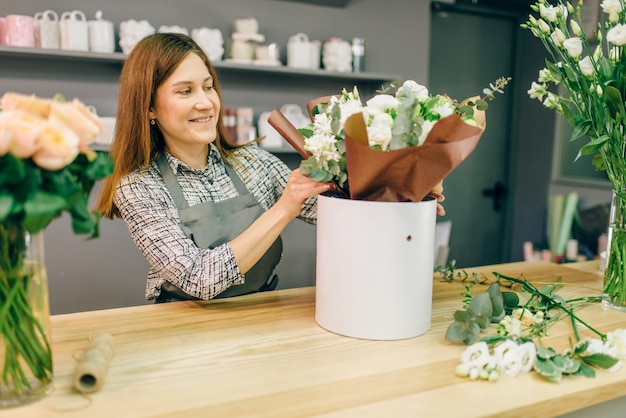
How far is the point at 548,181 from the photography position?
13.1ft

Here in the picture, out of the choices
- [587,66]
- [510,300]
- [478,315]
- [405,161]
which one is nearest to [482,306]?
[478,315]

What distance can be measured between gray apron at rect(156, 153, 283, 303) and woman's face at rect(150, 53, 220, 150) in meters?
0.11

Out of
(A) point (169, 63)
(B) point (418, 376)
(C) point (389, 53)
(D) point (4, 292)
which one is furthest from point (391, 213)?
(C) point (389, 53)

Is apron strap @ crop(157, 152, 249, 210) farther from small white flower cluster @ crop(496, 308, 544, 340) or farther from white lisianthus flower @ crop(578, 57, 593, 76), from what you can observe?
white lisianthus flower @ crop(578, 57, 593, 76)

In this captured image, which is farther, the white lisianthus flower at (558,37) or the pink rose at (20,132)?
the white lisianthus flower at (558,37)

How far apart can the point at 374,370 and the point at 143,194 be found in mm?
814

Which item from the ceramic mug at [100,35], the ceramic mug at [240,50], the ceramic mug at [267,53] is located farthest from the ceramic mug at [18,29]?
the ceramic mug at [267,53]

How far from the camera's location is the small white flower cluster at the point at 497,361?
3.03ft

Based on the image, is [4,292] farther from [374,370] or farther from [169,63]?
[169,63]

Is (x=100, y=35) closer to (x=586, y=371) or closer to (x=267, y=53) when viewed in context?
(x=267, y=53)

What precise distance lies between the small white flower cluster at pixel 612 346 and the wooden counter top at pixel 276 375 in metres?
0.04

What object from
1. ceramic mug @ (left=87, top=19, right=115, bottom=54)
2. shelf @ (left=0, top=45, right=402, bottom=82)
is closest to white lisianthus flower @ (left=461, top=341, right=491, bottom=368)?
shelf @ (left=0, top=45, right=402, bottom=82)

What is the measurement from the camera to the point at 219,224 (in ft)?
5.26

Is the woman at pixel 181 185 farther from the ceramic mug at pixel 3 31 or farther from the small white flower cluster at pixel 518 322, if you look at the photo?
the ceramic mug at pixel 3 31
